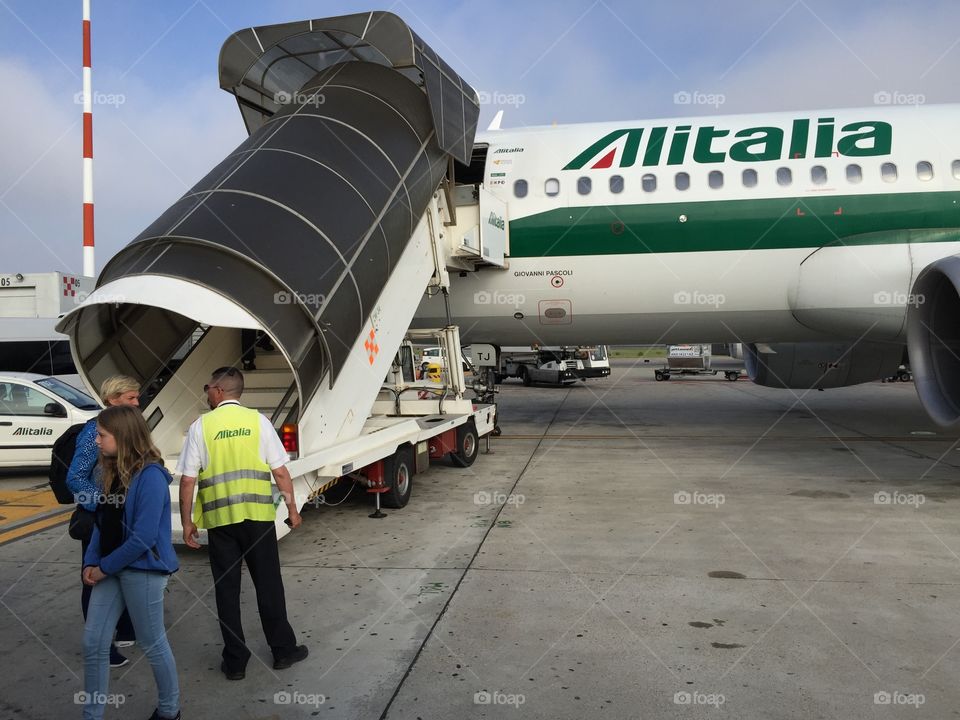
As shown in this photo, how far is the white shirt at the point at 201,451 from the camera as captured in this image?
12.4ft

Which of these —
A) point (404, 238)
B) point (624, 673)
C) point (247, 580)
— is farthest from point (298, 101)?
point (624, 673)

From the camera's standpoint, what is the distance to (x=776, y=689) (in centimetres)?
357

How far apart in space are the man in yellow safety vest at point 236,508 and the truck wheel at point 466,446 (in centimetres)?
560

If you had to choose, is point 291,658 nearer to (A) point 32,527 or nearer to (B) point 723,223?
(A) point 32,527

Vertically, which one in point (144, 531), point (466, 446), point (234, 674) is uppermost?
point (144, 531)

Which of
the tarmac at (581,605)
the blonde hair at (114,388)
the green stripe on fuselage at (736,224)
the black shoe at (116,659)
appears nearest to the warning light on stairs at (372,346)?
the tarmac at (581,605)

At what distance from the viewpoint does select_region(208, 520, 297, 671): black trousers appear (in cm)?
380

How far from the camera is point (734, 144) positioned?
10.5 meters

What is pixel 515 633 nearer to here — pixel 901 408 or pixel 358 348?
pixel 358 348

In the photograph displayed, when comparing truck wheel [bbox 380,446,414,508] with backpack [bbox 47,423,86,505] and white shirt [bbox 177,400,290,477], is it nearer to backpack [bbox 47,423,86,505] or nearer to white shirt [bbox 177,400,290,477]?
white shirt [bbox 177,400,290,477]

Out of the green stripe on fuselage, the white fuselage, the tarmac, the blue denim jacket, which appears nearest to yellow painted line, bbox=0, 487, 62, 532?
the tarmac

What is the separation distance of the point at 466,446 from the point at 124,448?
676cm

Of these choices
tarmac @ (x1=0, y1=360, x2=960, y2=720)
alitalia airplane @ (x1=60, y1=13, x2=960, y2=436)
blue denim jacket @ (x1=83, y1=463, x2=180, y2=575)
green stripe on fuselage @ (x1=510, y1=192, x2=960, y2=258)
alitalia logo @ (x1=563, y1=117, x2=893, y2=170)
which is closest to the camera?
blue denim jacket @ (x1=83, y1=463, x2=180, y2=575)

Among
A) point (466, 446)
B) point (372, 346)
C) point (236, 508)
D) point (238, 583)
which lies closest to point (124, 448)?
point (236, 508)
